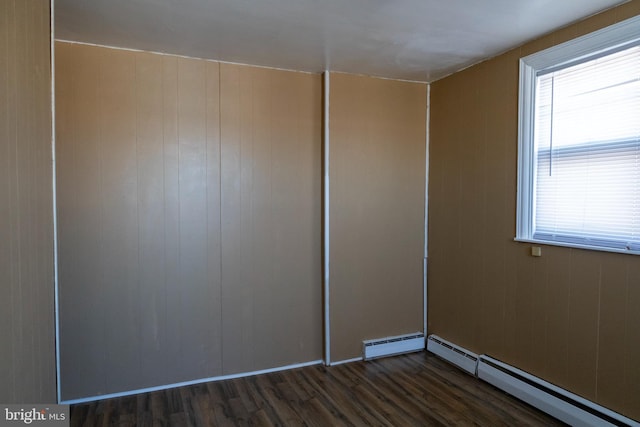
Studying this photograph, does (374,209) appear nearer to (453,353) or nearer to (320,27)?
(453,353)

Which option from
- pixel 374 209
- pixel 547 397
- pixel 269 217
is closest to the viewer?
pixel 547 397

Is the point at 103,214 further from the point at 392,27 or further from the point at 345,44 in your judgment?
the point at 392,27

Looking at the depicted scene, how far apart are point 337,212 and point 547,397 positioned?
6.77ft

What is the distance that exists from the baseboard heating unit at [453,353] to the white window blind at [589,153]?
1.20m

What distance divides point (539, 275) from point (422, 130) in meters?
1.73

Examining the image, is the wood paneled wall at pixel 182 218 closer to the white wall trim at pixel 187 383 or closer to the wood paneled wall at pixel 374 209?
the white wall trim at pixel 187 383

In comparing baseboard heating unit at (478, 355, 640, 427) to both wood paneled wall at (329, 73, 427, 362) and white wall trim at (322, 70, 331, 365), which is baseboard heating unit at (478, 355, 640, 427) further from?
white wall trim at (322, 70, 331, 365)

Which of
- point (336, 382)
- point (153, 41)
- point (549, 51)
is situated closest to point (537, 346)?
point (336, 382)

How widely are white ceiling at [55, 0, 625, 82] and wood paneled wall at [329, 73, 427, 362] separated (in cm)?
55

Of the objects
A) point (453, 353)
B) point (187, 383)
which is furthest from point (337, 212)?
point (187, 383)

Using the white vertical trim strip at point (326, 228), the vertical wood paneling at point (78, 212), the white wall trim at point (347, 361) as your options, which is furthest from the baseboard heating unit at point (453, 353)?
the vertical wood paneling at point (78, 212)

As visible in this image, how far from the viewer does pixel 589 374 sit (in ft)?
8.01

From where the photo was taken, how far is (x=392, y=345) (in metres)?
3.65
